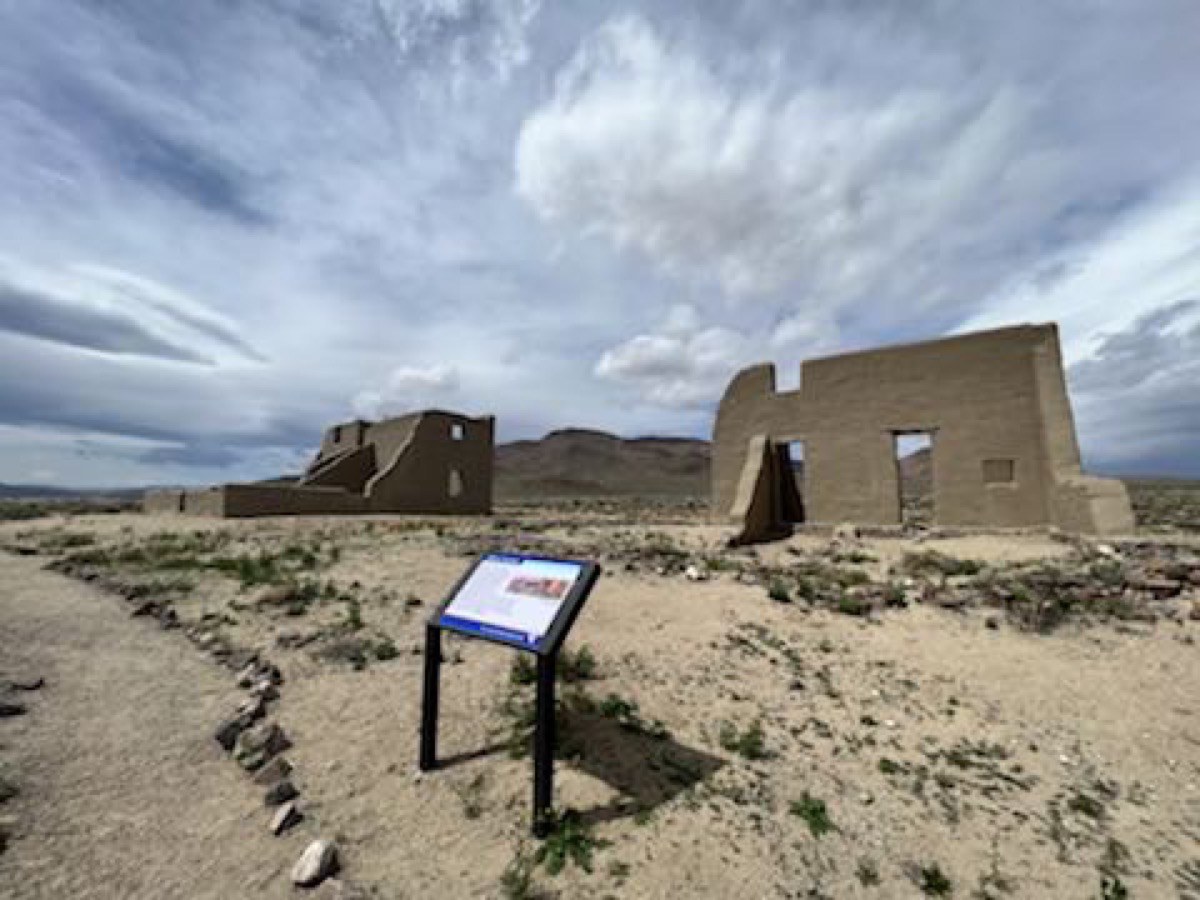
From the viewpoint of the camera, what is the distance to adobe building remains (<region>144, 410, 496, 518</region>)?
1881 centimetres

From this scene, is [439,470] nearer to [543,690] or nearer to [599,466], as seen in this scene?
[543,690]

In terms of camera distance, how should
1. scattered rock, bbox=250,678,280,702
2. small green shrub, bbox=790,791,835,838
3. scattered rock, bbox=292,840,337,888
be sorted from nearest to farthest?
scattered rock, bbox=292,840,337,888 → small green shrub, bbox=790,791,835,838 → scattered rock, bbox=250,678,280,702

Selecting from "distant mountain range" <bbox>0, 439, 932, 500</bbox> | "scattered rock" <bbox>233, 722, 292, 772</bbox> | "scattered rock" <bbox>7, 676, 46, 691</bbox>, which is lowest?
"scattered rock" <bbox>233, 722, 292, 772</bbox>

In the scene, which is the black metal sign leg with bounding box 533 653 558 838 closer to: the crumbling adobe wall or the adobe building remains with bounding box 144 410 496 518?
the adobe building remains with bounding box 144 410 496 518

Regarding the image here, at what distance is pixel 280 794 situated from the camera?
3.10 m

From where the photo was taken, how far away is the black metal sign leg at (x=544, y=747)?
9.64ft

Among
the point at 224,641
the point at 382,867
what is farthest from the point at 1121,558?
the point at 224,641

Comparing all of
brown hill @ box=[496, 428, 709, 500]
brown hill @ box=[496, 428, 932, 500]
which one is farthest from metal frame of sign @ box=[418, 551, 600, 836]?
brown hill @ box=[496, 428, 709, 500]

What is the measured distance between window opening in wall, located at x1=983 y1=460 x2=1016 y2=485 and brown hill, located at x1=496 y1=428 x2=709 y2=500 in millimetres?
70341

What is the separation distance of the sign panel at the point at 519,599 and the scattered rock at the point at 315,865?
3.97 feet

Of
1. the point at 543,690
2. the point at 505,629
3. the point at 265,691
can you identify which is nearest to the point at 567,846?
the point at 543,690

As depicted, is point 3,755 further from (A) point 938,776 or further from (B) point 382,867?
(A) point 938,776

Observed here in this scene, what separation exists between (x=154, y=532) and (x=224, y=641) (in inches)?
490

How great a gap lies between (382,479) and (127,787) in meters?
19.8
